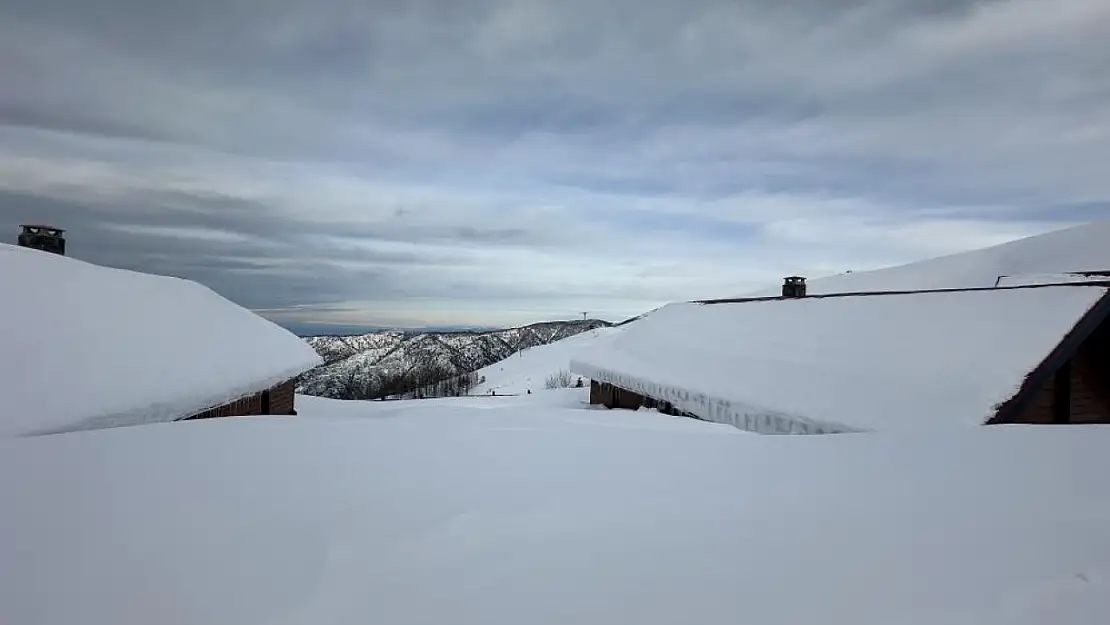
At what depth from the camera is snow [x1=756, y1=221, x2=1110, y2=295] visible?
46125 millimetres

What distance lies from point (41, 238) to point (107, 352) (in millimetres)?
7663

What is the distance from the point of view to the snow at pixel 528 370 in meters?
52.9

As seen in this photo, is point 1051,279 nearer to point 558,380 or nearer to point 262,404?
point 262,404

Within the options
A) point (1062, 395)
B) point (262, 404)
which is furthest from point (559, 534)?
point (262, 404)

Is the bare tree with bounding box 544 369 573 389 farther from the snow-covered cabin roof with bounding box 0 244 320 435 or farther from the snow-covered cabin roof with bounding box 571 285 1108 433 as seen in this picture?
the snow-covered cabin roof with bounding box 0 244 320 435

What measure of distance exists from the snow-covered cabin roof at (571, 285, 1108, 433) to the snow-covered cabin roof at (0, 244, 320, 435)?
28.9 ft

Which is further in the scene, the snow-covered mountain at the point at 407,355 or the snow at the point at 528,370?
the snow-covered mountain at the point at 407,355

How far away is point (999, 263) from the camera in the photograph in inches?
1950

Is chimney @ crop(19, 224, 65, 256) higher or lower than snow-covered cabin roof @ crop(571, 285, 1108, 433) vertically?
higher

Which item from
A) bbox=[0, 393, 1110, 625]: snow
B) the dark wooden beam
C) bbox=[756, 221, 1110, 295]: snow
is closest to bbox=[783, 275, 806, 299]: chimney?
the dark wooden beam

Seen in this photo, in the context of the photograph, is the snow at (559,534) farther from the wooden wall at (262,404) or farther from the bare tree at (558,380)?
the bare tree at (558,380)

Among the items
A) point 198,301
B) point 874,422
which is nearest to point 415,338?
point 198,301

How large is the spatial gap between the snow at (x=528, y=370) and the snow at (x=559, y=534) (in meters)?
45.9

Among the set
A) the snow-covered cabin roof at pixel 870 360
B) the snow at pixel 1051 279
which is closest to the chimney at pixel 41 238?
the snow-covered cabin roof at pixel 870 360
